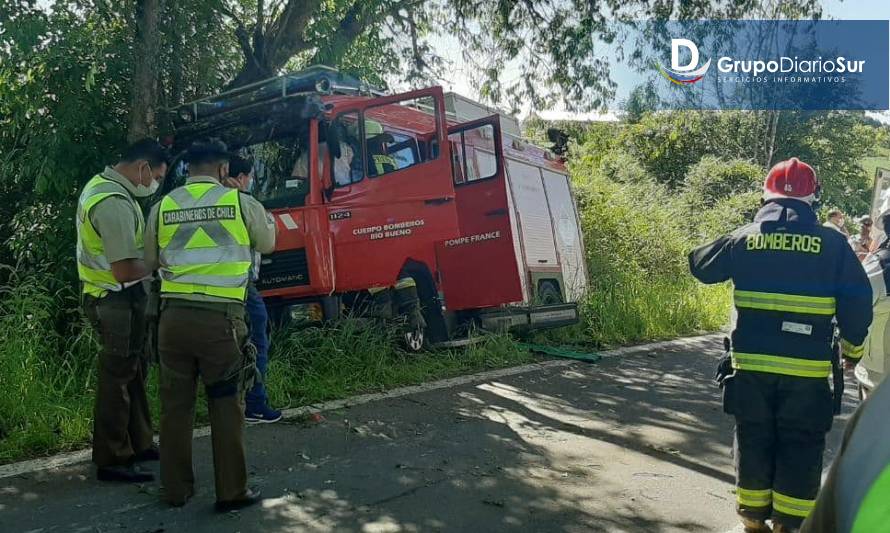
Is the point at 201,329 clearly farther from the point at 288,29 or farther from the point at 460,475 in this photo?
the point at 288,29

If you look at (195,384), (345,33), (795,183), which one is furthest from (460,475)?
(345,33)

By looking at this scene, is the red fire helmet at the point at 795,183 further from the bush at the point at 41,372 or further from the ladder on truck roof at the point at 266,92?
the ladder on truck roof at the point at 266,92

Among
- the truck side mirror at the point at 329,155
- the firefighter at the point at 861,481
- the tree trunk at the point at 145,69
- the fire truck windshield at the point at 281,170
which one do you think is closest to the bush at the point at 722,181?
the truck side mirror at the point at 329,155

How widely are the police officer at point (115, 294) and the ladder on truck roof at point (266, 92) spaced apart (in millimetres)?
2908

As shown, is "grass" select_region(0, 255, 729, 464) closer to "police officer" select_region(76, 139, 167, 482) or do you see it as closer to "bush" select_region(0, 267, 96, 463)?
"bush" select_region(0, 267, 96, 463)

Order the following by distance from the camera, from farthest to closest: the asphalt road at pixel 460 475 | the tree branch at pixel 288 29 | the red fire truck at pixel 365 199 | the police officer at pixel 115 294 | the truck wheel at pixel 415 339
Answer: the tree branch at pixel 288 29 → the truck wheel at pixel 415 339 → the red fire truck at pixel 365 199 → the police officer at pixel 115 294 → the asphalt road at pixel 460 475

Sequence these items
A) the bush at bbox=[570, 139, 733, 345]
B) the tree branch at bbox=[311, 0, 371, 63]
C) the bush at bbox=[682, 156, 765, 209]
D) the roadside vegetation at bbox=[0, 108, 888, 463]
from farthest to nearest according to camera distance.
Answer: the bush at bbox=[682, 156, 765, 209] → the bush at bbox=[570, 139, 733, 345] → the tree branch at bbox=[311, 0, 371, 63] → the roadside vegetation at bbox=[0, 108, 888, 463]

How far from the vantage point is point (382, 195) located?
7152mm

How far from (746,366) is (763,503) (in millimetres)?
597

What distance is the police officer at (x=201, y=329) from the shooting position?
3656mm

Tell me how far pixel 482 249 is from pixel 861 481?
6.77m

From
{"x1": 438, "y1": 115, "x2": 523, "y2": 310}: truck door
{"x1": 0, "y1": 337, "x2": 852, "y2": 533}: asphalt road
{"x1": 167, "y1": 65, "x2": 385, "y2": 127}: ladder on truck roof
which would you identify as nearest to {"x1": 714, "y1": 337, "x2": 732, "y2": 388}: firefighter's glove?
{"x1": 0, "y1": 337, "x2": 852, "y2": 533}: asphalt road

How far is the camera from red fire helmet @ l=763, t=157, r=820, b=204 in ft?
11.3

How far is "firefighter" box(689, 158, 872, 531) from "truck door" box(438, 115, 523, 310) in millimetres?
4382
